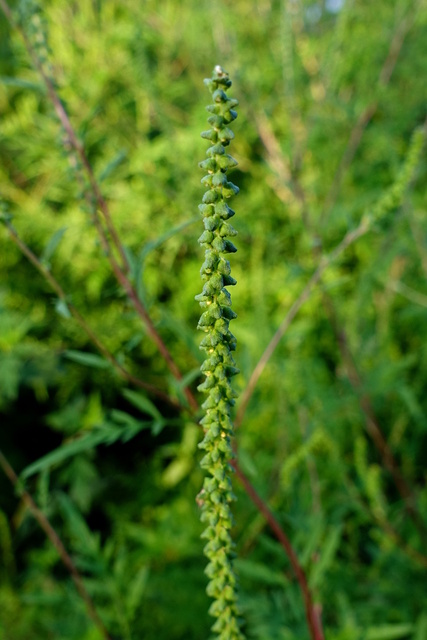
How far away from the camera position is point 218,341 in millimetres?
542

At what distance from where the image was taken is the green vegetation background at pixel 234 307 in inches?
Result: 66.3

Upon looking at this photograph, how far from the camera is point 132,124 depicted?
10.1ft

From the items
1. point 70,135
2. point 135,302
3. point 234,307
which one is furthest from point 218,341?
point 234,307

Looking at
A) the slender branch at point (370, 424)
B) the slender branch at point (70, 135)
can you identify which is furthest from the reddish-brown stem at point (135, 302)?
the slender branch at point (370, 424)

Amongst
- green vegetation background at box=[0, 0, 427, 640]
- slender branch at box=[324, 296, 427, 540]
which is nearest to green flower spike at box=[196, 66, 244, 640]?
green vegetation background at box=[0, 0, 427, 640]

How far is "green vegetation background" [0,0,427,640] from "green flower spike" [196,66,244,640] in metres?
0.58

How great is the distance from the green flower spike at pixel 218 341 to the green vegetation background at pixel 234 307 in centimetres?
58

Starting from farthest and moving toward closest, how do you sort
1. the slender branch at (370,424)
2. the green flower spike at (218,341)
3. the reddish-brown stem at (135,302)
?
1. the slender branch at (370,424)
2. the reddish-brown stem at (135,302)
3. the green flower spike at (218,341)

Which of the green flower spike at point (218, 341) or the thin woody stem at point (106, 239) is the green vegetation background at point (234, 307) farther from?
the green flower spike at point (218, 341)

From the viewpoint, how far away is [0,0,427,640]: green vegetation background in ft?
5.53

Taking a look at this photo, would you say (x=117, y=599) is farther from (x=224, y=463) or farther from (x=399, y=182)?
(x=399, y=182)

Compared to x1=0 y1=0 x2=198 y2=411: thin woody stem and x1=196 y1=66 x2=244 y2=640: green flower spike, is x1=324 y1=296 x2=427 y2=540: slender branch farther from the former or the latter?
x1=196 y1=66 x2=244 y2=640: green flower spike

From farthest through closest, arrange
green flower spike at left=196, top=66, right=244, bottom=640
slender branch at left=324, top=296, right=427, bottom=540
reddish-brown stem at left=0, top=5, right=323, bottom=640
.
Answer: slender branch at left=324, top=296, right=427, bottom=540 < reddish-brown stem at left=0, top=5, right=323, bottom=640 < green flower spike at left=196, top=66, right=244, bottom=640

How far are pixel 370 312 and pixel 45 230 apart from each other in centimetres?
142
